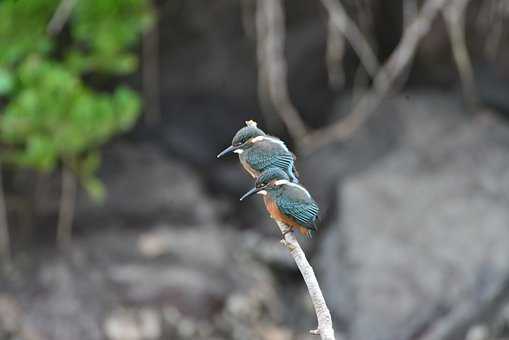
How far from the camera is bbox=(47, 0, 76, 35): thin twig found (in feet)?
18.3

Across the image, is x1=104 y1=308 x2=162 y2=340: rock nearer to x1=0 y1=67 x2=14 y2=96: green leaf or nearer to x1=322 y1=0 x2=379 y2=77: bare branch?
x1=0 y1=67 x2=14 y2=96: green leaf

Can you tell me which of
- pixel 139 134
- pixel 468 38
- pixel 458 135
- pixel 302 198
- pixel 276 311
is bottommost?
pixel 302 198

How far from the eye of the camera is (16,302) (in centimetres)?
596

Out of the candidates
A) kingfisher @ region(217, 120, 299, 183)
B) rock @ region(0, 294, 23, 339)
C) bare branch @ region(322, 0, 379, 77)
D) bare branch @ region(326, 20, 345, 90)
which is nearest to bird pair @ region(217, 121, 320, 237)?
kingfisher @ region(217, 120, 299, 183)

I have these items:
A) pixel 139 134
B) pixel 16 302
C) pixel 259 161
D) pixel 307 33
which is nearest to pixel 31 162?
pixel 16 302

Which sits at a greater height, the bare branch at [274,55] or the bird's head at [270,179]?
the bare branch at [274,55]

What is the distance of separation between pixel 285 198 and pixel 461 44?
11.3 feet

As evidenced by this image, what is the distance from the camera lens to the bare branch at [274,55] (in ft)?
18.8

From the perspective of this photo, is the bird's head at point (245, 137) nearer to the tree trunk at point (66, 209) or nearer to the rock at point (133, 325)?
the rock at point (133, 325)

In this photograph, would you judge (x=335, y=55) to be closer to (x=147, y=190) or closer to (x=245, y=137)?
(x=147, y=190)

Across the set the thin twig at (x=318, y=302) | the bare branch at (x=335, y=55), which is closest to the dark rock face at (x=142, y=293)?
the bare branch at (x=335, y=55)

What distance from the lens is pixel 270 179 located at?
119 inches

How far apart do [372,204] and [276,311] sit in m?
1.08

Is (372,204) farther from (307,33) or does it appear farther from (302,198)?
(302,198)
